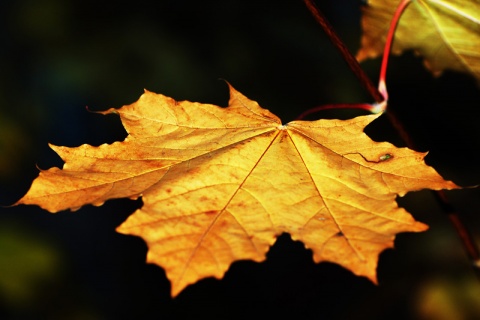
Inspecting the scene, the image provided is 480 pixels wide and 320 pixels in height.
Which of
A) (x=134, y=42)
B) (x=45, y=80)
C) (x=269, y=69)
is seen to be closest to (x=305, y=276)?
(x=269, y=69)

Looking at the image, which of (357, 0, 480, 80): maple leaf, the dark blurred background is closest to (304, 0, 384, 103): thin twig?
(357, 0, 480, 80): maple leaf

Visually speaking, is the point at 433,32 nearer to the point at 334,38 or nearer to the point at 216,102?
the point at 334,38

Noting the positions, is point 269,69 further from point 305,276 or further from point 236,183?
point 236,183

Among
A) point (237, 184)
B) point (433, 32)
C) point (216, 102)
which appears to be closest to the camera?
point (237, 184)

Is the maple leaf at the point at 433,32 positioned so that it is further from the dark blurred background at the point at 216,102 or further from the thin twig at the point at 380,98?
the dark blurred background at the point at 216,102

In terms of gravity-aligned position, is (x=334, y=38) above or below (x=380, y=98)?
above

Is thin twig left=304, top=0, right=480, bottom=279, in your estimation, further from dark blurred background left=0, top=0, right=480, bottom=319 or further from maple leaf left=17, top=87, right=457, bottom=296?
dark blurred background left=0, top=0, right=480, bottom=319

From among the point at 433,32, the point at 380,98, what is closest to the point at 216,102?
the point at 433,32
